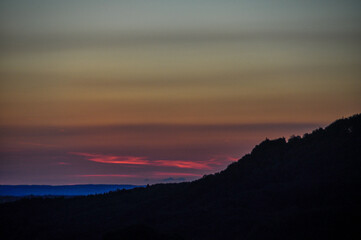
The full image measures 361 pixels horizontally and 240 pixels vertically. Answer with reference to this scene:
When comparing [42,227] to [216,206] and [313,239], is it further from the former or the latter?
[313,239]

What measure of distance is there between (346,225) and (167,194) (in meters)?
33.4

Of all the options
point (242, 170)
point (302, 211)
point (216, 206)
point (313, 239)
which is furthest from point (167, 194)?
point (313, 239)

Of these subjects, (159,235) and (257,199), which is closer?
(159,235)

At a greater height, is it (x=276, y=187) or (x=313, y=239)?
(x=276, y=187)

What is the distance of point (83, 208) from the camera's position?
83062mm

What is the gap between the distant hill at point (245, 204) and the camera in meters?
54.0

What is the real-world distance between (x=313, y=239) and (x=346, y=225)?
9.94ft

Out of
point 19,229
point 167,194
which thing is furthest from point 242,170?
point 19,229

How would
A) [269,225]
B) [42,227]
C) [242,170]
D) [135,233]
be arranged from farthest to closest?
[242,170] < [42,227] < [269,225] < [135,233]

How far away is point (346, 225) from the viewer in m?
51.8

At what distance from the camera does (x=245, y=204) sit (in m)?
65.3

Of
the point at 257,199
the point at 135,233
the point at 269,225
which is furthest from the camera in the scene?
the point at 257,199

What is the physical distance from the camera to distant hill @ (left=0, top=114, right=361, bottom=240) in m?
54.0

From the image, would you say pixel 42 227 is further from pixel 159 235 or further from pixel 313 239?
pixel 313 239
